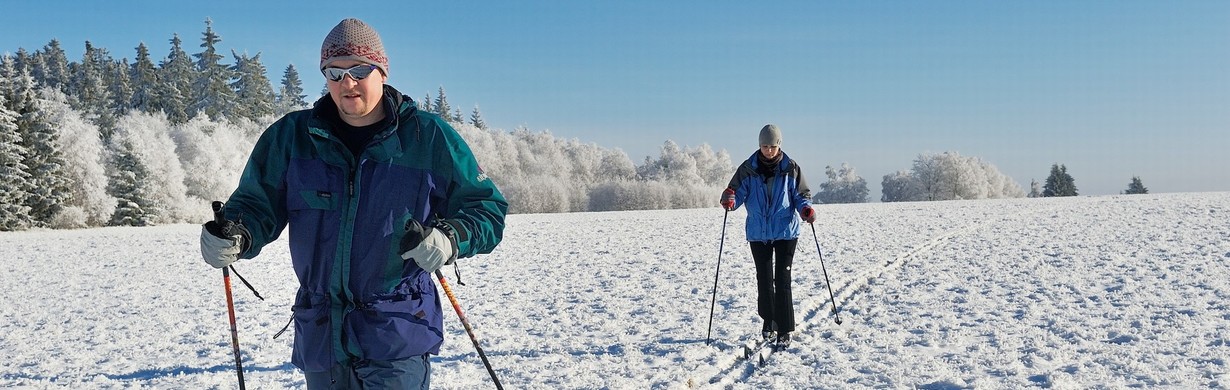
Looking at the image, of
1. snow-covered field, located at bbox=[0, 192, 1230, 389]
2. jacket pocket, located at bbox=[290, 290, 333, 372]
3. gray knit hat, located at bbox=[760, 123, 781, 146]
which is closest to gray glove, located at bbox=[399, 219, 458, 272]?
jacket pocket, located at bbox=[290, 290, 333, 372]

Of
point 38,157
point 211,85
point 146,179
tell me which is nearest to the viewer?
point 38,157

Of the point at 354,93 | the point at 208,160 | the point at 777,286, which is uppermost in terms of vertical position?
the point at 208,160

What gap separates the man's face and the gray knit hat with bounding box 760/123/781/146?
4.50 meters

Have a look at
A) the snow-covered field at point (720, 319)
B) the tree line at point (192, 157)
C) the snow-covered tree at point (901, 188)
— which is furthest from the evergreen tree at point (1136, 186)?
the snow-covered field at point (720, 319)

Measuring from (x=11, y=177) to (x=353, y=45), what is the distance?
3897 cm

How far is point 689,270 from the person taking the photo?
41.7 ft

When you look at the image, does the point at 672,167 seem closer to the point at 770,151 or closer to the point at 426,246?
the point at 770,151

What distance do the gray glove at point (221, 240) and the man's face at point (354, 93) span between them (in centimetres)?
50

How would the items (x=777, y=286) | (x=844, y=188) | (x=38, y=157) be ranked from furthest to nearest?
(x=844, y=188), (x=38, y=157), (x=777, y=286)

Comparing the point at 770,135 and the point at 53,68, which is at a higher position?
the point at 53,68

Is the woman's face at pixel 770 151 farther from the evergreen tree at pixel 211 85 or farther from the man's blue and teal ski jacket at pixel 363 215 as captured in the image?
the evergreen tree at pixel 211 85

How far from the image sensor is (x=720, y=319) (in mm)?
8125

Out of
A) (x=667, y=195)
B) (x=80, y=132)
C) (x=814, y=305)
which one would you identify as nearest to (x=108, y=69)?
(x=80, y=132)

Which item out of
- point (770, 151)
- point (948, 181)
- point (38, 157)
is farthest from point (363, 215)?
point (948, 181)
